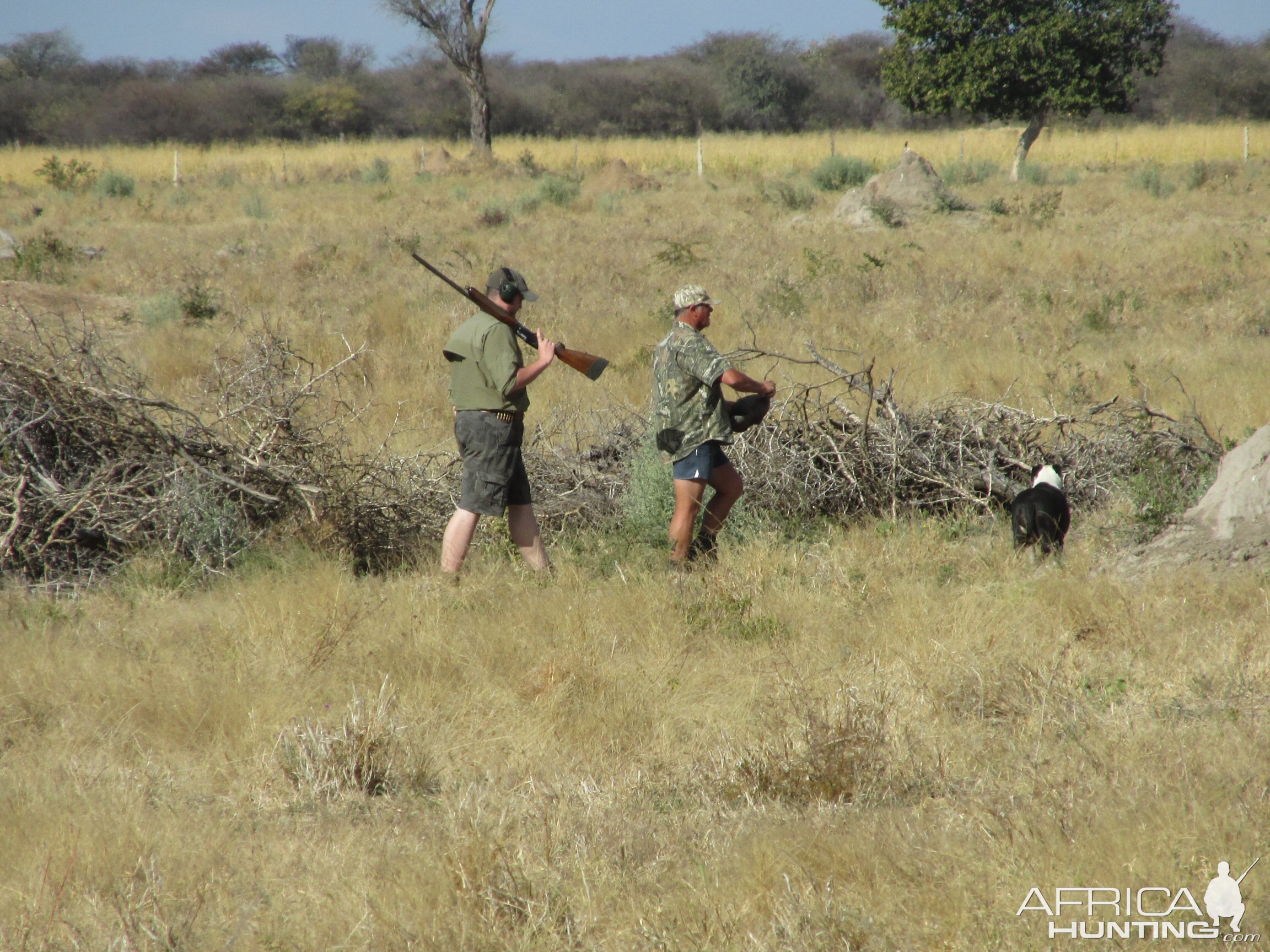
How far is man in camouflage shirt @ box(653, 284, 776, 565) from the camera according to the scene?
5.13 metres

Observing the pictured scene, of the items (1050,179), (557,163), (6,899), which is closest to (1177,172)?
(1050,179)

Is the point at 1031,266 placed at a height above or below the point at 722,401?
above

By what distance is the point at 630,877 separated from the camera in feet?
9.17

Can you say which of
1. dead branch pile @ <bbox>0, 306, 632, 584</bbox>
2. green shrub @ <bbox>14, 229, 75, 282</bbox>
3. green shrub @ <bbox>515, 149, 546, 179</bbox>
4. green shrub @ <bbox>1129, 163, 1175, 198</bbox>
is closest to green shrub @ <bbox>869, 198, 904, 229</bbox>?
green shrub @ <bbox>1129, 163, 1175, 198</bbox>

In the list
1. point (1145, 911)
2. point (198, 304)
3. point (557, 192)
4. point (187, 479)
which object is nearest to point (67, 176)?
point (557, 192)

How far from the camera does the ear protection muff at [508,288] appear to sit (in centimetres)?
496

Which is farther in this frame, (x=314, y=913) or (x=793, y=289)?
(x=793, y=289)

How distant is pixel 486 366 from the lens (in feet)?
16.2

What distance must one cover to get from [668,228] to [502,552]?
11.7 meters

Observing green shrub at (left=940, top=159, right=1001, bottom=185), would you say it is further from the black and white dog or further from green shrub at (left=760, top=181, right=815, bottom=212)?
the black and white dog

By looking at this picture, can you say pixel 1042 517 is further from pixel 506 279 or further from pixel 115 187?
pixel 115 187

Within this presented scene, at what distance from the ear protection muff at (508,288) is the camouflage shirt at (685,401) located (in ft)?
2.56

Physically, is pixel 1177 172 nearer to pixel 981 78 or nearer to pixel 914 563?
pixel 981 78

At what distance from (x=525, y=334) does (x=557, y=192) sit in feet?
53.7
